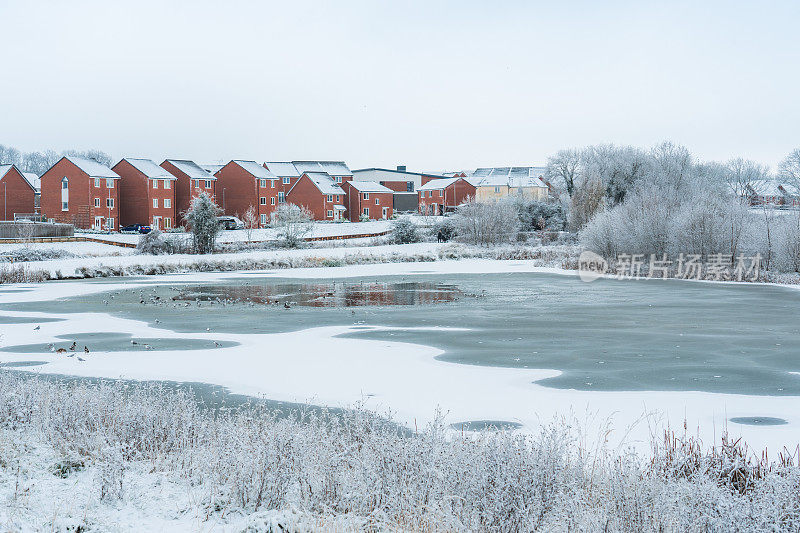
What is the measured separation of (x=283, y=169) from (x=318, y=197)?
876 centimetres

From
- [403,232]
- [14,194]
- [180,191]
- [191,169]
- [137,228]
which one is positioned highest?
[191,169]

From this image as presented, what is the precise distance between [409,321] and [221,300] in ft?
32.3

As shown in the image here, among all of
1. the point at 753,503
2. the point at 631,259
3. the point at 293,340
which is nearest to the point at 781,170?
the point at 631,259

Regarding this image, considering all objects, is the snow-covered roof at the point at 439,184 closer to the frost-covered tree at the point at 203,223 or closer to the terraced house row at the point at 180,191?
the terraced house row at the point at 180,191

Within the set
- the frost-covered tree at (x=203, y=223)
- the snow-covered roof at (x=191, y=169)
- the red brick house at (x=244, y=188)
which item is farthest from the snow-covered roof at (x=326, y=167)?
the frost-covered tree at (x=203, y=223)

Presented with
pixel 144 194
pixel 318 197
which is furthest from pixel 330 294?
pixel 318 197

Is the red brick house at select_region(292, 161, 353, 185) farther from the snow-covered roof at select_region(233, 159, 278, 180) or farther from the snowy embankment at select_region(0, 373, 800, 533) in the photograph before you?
the snowy embankment at select_region(0, 373, 800, 533)

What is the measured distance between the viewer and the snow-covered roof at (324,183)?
327 feet

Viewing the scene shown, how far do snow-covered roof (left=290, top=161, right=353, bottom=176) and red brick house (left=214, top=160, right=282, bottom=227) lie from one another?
10047mm

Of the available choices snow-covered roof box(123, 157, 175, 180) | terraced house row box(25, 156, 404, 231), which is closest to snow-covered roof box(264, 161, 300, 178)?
terraced house row box(25, 156, 404, 231)

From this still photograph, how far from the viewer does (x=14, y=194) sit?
84.0m

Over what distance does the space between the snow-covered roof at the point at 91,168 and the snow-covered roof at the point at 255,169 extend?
649 inches

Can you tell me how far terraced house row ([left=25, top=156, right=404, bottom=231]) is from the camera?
8225 centimetres

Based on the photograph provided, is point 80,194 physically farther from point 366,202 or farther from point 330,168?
point 330,168
